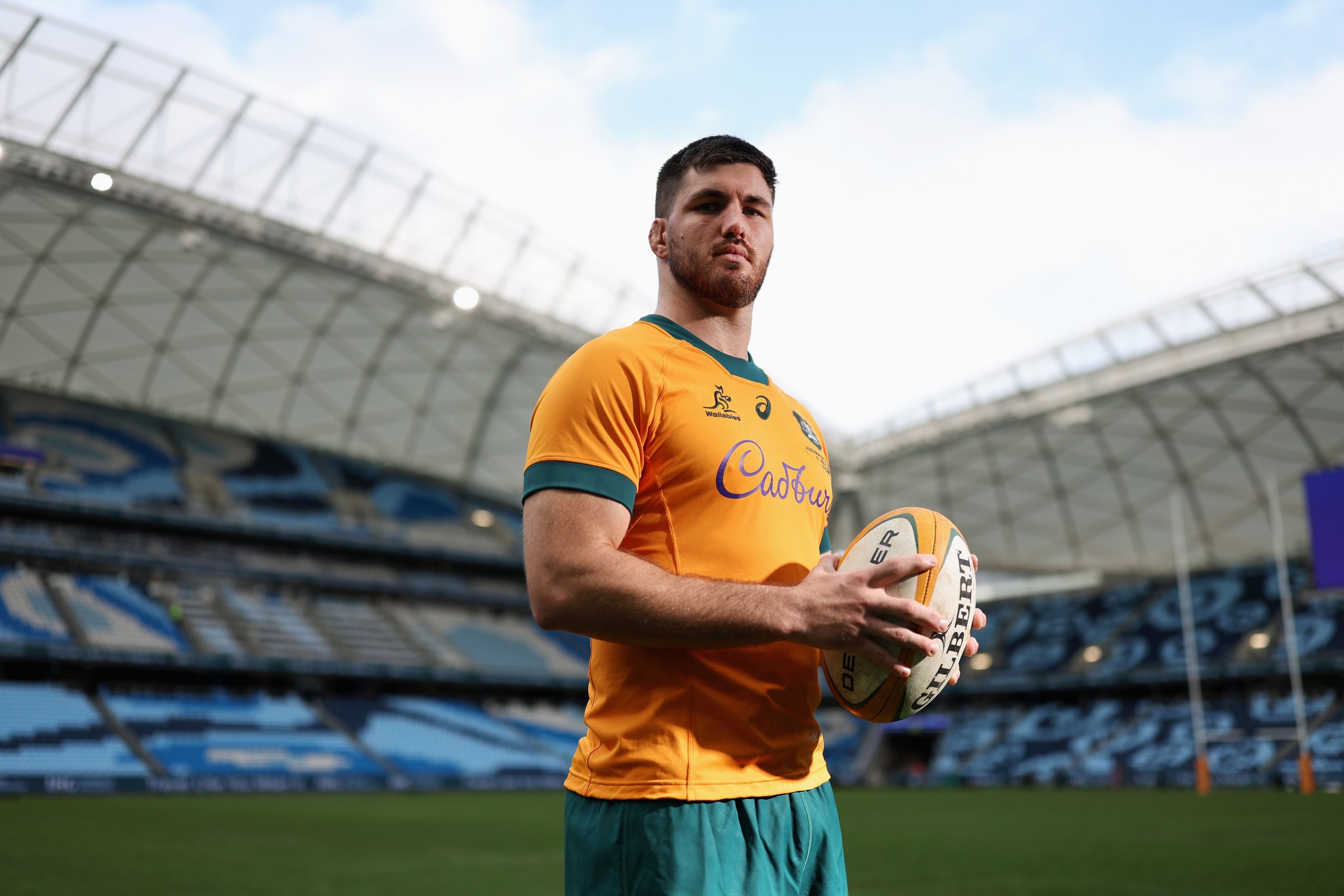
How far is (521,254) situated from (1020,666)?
29973 mm

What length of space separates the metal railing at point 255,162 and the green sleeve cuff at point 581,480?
23.6 meters

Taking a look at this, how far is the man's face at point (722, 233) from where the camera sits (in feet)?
8.33

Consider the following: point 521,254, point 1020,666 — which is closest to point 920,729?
point 1020,666

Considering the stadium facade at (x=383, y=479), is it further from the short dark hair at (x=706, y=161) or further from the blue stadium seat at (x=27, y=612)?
the short dark hair at (x=706, y=161)

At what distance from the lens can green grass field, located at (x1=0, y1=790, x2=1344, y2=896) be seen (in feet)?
34.3

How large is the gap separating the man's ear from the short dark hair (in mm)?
21

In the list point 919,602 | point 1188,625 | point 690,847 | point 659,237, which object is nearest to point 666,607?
point 690,847

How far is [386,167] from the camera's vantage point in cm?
2536

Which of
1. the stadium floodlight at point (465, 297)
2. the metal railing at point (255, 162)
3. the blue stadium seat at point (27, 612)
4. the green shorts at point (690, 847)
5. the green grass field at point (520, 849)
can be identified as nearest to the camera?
the green shorts at point (690, 847)

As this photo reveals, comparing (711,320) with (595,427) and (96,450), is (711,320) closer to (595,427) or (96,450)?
(595,427)

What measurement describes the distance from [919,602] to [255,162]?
986 inches

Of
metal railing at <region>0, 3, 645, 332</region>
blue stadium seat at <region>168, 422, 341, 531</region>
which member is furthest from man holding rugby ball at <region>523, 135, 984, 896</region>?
blue stadium seat at <region>168, 422, 341, 531</region>

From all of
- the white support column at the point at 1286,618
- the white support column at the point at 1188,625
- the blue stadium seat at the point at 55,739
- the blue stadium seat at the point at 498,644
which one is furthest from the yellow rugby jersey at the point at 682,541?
the blue stadium seat at the point at 498,644

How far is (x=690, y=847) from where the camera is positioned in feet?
7.07
